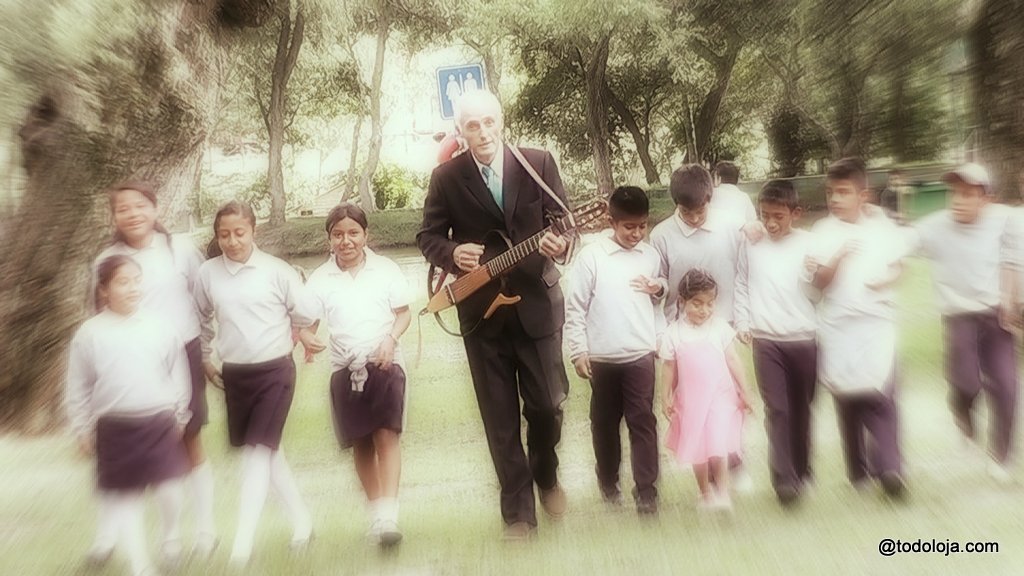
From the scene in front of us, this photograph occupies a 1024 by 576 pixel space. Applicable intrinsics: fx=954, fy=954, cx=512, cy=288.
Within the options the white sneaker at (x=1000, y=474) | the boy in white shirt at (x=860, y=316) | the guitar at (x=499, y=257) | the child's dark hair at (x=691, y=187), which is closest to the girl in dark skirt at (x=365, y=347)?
the guitar at (x=499, y=257)

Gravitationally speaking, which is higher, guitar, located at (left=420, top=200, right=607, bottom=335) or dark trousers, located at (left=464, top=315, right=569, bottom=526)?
guitar, located at (left=420, top=200, right=607, bottom=335)

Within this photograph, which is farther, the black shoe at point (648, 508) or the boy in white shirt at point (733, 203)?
the boy in white shirt at point (733, 203)

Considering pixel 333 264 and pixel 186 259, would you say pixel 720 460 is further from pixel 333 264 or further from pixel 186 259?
pixel 186 259

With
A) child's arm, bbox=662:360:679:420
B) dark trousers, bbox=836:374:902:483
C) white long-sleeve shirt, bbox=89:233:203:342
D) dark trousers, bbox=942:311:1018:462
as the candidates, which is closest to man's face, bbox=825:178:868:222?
dark trousers, bbox=836:374:902:483

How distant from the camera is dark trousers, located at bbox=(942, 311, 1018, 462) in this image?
450 centimetres

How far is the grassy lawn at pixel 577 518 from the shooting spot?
3793 mm

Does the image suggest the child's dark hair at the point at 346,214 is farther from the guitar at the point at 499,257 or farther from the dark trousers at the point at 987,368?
the dark trousers at the point at 987,368

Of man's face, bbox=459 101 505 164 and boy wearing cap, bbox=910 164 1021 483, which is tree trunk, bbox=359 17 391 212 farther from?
boy wearing cap, bbox=910 164 1021 483

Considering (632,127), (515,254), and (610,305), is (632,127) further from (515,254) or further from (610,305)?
(515,254)

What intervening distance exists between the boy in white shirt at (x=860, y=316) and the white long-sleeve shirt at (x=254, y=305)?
2263mm

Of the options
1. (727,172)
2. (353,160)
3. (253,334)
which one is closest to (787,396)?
(727,172)

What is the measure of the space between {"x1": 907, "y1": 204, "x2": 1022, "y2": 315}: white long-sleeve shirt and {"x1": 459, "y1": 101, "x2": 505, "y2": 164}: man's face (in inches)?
80.4

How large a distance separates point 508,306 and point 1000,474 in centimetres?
246

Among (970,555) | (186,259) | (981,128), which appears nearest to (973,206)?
(970,555)
